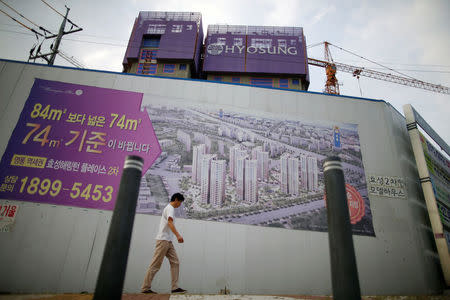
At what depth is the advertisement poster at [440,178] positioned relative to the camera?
261 inches

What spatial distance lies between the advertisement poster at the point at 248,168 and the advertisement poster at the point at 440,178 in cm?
203

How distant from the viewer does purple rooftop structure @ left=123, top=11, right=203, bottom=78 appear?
23141 mm

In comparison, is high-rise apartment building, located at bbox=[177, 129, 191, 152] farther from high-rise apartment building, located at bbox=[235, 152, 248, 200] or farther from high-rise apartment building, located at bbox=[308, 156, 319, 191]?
high-rise apartment building, located at bbox=[308, 156, 319, 191]

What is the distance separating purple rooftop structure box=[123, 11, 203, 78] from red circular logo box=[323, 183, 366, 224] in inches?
777

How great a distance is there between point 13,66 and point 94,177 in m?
4.15

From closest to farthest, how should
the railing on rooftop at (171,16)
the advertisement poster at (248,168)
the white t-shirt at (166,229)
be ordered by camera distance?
the white t-shirt at (166,229)
the advertisement poster at (248,168)
the railing on rooftop at (171,16)

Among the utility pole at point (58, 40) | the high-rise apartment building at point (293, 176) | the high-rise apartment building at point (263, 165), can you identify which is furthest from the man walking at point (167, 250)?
the utility pole at point (58, 40)

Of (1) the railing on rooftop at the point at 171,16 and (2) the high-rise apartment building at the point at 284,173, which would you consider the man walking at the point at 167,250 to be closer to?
(2) the high-rise apartment building at the point at 284,173

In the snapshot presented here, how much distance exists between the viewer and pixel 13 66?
6793 millimetres

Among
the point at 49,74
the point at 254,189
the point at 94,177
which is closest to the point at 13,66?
the point at 49,74

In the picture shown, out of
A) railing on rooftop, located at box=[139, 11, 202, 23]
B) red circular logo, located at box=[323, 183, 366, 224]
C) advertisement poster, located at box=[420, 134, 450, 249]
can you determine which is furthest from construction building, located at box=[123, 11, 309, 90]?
red circular logo, located at box=[323, 183, 366, 224]

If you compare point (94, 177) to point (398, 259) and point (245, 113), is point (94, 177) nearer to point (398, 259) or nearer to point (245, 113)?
point (245, 113)

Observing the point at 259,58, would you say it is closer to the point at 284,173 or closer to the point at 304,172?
the point at 304,172

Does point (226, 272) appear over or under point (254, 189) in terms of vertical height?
under
